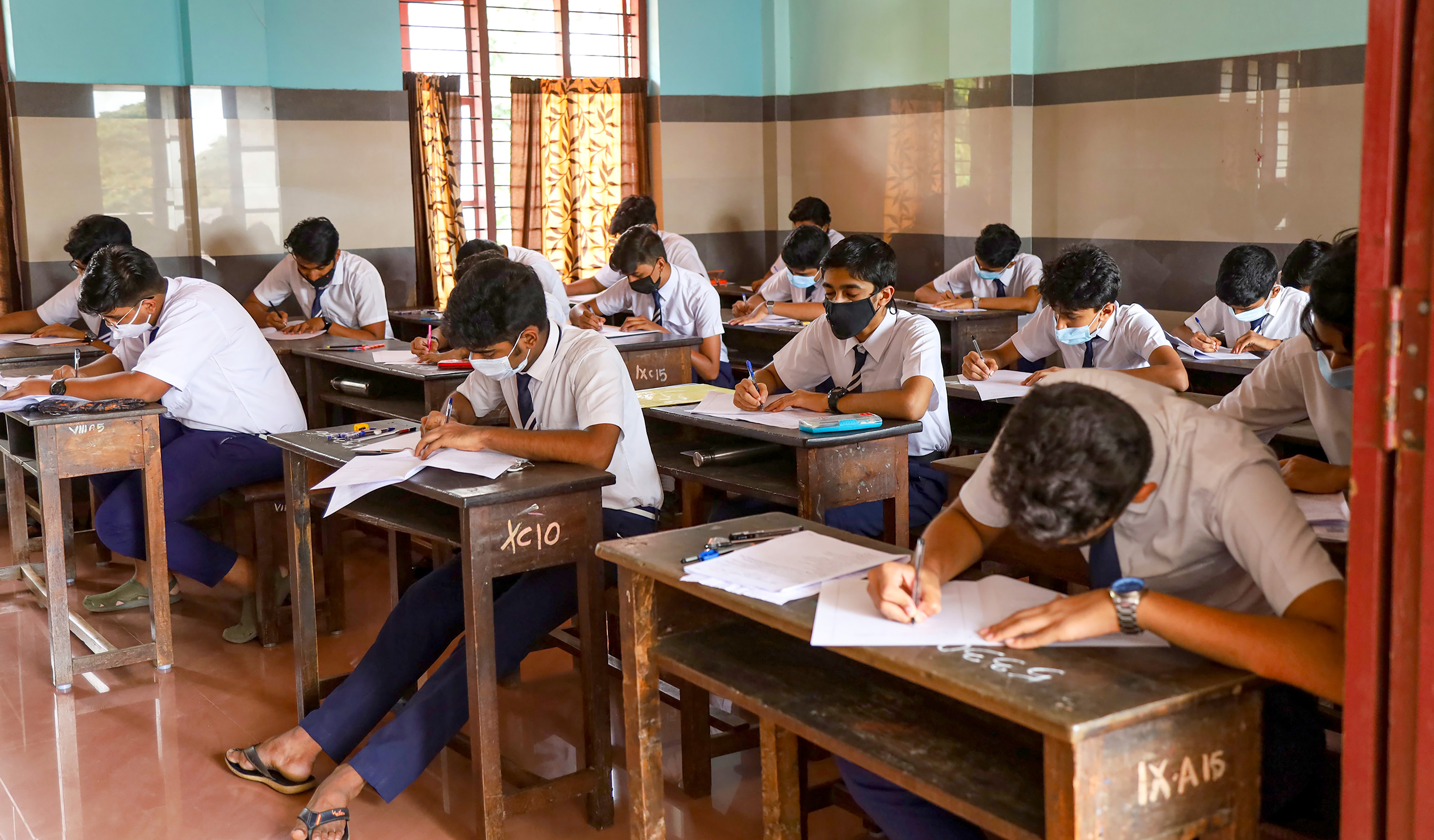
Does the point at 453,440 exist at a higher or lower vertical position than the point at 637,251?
lower

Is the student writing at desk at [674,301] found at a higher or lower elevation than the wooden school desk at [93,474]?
higher

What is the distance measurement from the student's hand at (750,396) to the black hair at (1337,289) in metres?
1.57

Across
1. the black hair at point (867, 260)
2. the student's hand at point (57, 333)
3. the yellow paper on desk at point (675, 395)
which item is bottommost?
the yellow paper on desk at point (675, 395)

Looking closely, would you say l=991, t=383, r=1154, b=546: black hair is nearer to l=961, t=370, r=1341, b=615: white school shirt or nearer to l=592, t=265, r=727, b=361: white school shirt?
l=961, t=370, r=1341, b=615: white school shirt

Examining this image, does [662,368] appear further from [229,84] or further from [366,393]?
[229,84]

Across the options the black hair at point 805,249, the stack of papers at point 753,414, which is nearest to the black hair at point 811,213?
the black hair at point 805,249

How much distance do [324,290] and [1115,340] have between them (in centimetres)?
381

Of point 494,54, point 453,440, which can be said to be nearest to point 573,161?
point 494,54

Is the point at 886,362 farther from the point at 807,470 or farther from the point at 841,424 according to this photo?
the point at 807,470

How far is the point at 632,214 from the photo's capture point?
7.01 metres

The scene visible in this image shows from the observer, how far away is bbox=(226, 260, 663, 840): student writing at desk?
104 inches

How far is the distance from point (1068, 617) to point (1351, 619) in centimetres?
33

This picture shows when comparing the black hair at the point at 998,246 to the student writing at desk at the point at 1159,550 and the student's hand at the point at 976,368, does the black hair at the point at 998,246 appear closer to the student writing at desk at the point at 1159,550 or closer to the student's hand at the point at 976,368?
the student's hand at the point at 976,368

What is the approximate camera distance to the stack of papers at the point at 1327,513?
2.04 meters
